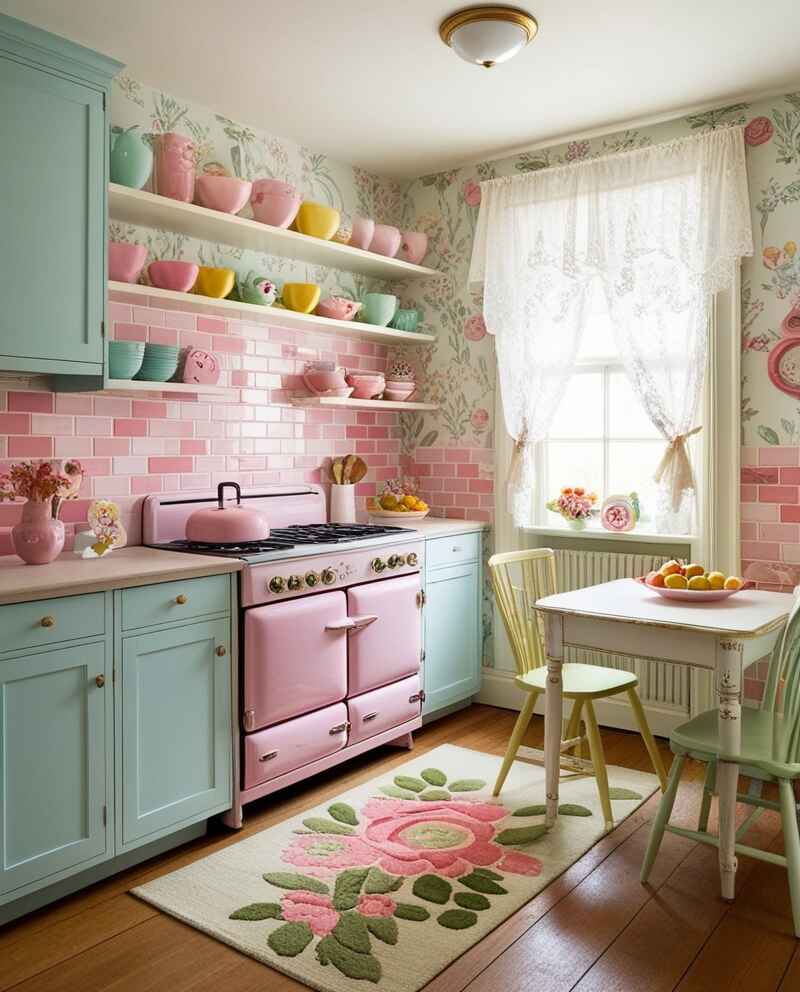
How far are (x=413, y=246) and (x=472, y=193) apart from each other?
1.27ft

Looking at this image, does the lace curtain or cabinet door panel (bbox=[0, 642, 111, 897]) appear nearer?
cabinet door panel (bbox=[0, 642, 111, 897])

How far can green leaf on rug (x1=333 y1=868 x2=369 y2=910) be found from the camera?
7.98ft

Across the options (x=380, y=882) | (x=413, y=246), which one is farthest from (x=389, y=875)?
(x=413, y=246)

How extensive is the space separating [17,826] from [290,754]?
39.4 inches

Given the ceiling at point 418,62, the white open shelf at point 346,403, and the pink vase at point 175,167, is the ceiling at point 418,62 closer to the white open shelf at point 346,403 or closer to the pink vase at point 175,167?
the pink vase at point 175,167

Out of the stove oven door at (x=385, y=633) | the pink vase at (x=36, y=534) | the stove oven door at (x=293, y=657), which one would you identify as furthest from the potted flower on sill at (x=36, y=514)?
the stove oven door at (x=385, y=633)

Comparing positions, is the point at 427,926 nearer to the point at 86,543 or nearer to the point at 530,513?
the point at 86,543

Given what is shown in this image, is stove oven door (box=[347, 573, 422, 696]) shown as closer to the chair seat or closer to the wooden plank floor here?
the chair seat

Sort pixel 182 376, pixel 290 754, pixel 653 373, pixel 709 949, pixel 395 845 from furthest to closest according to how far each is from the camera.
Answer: pixel 653 373 → pixel 182 376 → pixel 290 754 → pixel 395 845 → pixel 709 949

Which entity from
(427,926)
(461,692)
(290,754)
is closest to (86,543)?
(290,754)

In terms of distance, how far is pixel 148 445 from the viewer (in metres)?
3.36

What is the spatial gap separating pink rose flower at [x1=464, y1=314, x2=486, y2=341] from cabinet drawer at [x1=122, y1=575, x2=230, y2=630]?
2069 millimetres

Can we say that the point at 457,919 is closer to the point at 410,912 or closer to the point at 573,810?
the point at 410,912

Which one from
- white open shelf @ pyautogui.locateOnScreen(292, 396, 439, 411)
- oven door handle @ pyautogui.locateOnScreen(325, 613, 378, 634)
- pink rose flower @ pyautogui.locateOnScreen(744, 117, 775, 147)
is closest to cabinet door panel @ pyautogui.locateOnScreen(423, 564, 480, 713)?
oven door handle @ pyautogui.locateOnScreen(325, 613, 378, 634)
